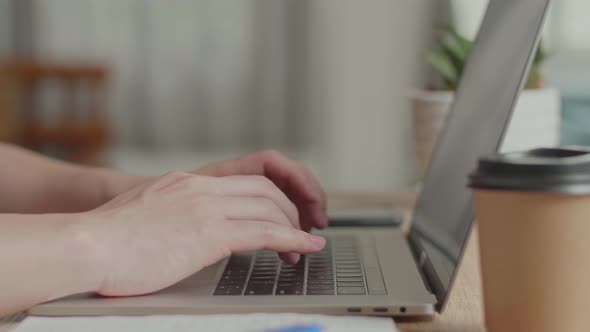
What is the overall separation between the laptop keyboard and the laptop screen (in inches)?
2.2

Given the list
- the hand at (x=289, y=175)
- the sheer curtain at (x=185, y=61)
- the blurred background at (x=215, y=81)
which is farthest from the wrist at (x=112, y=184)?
the sheer curtain at (x=185, y=61)

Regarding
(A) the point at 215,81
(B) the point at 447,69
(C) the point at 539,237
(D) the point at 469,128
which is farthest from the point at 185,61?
(C) the point at 539,237

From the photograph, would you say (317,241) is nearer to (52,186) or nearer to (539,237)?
(539,237)

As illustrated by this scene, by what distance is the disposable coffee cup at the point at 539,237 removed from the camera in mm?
426

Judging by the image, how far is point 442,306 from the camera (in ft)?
1.81

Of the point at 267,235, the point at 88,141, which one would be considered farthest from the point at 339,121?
the point at 267,235

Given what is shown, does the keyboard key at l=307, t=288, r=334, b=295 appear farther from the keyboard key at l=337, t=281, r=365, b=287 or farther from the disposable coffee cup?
the disposable coffee cup

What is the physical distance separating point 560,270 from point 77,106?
308cm

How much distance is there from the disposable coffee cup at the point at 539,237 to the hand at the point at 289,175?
1.29ft

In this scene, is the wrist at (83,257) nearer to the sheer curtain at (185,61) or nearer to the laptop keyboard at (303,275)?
the laptop keyboard at (303,275)

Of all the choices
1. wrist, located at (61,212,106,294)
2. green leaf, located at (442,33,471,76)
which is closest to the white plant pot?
green leaf, located at (442,33,471,76)

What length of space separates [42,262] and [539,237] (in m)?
0.34

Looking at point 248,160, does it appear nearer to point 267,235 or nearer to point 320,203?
point 320,203

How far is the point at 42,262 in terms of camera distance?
557mm
